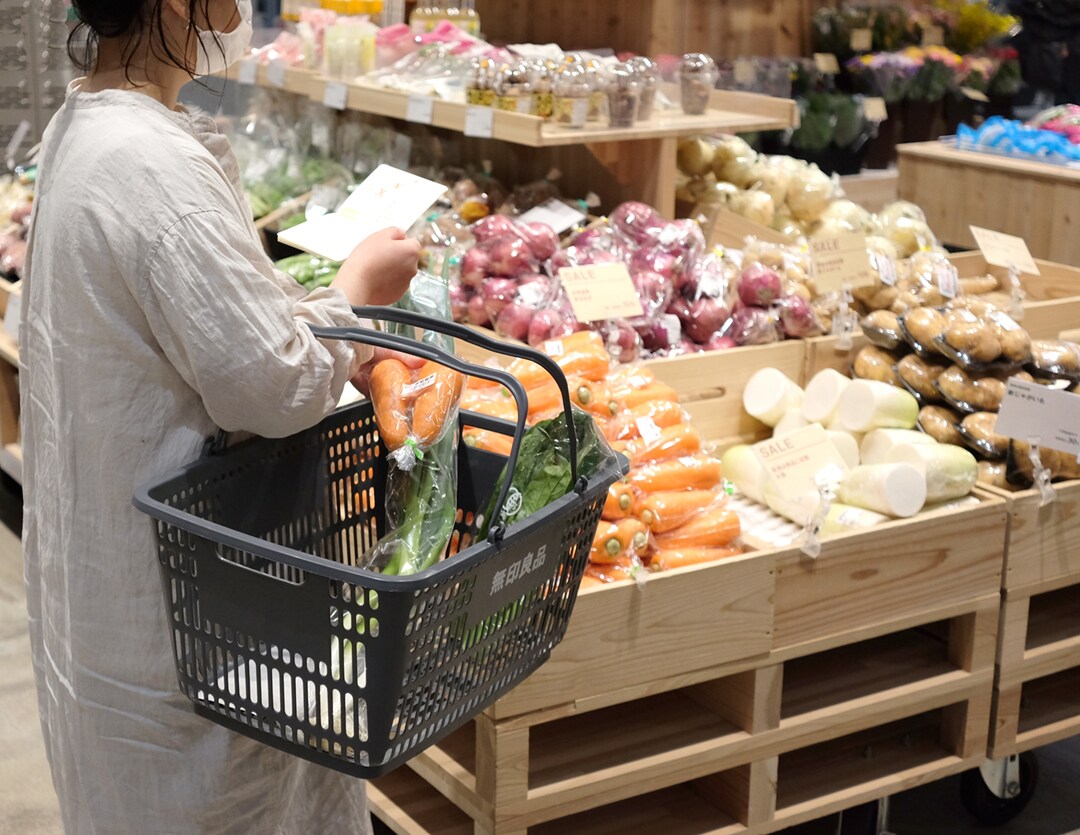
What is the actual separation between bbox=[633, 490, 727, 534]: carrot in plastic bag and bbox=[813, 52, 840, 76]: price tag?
3649mm

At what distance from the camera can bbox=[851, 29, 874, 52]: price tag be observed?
214 inches

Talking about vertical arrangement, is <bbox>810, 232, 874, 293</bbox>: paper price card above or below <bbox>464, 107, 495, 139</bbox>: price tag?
below

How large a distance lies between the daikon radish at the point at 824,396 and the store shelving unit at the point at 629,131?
0.84 m

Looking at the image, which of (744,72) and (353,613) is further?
(744,72)

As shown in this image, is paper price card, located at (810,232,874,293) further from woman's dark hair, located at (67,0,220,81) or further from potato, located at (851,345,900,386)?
woman's dark hair, located at (67,0,220,81)

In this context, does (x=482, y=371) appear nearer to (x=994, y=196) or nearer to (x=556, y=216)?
(x=556, y=216)

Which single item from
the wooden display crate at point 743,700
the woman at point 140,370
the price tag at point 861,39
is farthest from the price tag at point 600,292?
the price tag at point 861,39

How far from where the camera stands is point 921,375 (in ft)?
8.50

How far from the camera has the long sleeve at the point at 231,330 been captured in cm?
116

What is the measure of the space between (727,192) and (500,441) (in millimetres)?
2027

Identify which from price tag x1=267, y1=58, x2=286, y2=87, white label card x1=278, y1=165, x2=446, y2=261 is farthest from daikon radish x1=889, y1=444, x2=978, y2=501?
price tag x1=267, y1=58, x2=286, y2=87

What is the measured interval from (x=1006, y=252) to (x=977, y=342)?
958mm

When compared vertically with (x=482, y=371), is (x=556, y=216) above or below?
below

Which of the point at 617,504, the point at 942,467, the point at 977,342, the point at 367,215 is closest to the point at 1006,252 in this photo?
the point at 977,342
